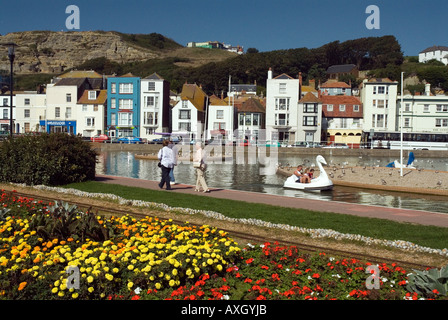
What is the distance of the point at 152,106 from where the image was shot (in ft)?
285

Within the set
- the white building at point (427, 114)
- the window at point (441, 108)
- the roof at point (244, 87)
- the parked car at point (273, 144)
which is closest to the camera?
the parked car at point (273, 144)

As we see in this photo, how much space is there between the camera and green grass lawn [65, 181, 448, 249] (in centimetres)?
1195

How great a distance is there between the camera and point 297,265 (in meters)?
8.76

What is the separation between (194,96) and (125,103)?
12983 mm

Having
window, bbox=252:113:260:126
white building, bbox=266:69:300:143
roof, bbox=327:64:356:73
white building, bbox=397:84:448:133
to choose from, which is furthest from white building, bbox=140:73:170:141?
roof, bbox=327:64:356:73

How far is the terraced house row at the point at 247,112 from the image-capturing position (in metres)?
84.7

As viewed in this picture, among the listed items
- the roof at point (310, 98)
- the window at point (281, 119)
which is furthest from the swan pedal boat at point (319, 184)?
the window at point (281, 119)

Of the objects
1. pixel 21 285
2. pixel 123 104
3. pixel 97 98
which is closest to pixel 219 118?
pixel 123 104

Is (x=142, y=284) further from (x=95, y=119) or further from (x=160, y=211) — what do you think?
(x=95, y=119)

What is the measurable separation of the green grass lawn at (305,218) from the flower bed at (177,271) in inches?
131

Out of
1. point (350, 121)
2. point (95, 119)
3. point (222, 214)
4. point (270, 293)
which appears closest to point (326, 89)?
point (350, 121)

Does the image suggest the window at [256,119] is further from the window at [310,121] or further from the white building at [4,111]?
the white building at [4,111]

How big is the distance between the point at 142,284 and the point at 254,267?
2193 millimetres

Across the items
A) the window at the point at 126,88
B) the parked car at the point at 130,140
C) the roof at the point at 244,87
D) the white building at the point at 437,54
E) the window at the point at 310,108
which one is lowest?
the parked car at the point at 130,140
